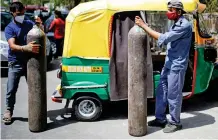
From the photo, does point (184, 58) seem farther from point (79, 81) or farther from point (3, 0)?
point (3, 0)

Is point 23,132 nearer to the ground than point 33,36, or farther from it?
nearer to the ground

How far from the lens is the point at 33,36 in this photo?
5531mm

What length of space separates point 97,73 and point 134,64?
38.1 inches

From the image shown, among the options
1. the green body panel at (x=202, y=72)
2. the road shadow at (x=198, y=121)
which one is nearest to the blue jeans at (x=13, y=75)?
the road shadow at (x=198, y=121)

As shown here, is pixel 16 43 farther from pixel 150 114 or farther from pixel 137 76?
pixel 150 114

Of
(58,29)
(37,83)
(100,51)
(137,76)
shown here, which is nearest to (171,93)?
(137,76)

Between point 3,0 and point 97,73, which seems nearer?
point 97,73

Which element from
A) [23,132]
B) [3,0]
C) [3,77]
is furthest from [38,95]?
[3,0]

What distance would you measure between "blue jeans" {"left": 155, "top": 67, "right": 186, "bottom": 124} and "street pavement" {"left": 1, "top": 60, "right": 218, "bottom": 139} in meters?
0.26

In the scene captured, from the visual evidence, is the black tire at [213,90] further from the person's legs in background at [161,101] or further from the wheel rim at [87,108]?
the wheel rim at [87,108]

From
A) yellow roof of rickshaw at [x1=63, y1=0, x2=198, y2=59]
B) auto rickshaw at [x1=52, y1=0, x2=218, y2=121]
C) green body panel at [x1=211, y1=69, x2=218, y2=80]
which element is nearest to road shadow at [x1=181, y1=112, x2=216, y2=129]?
auto rickshaw at [x1=52, y1=0, x2=218, y2=121]

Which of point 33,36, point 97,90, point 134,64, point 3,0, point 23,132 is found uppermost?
point 3,0

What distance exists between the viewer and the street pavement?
221 inches

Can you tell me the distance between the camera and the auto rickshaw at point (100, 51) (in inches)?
237
